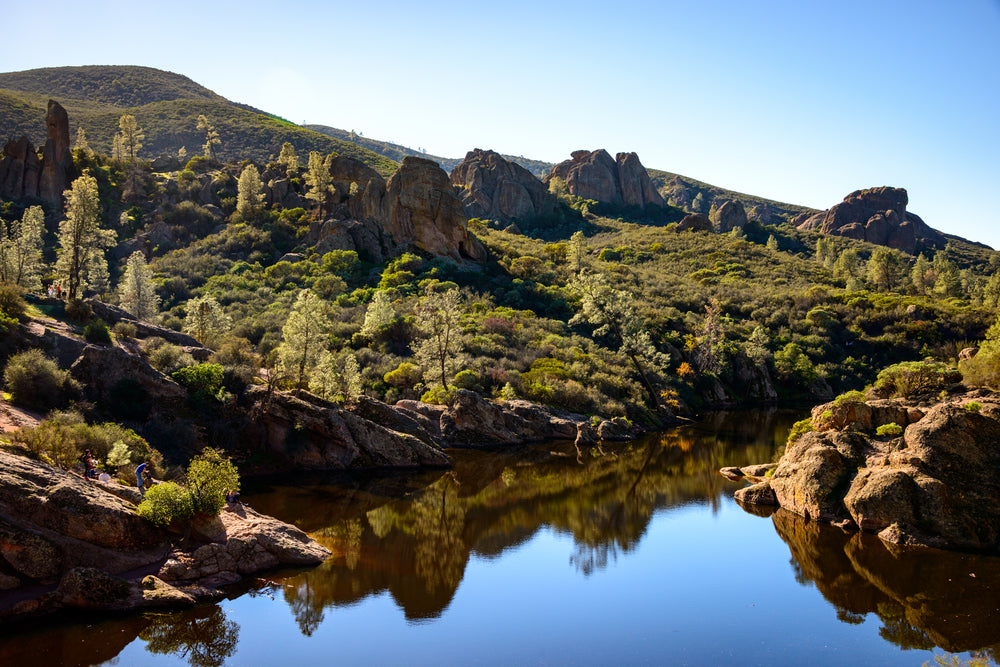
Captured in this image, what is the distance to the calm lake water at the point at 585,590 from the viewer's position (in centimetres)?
1384

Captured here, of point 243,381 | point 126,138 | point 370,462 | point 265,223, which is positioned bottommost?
point 370,462

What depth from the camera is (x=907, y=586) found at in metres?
17.3

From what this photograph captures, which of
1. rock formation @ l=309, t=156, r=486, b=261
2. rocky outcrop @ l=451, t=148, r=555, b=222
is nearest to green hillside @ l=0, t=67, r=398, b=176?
rocky outcrop @ l=451, t=148, r=555, b=222

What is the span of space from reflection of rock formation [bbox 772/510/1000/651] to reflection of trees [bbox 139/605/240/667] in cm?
1578

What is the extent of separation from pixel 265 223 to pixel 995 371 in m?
72.4

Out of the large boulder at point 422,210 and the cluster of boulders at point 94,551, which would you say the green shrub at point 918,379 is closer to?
the cluster of boulders at point 94,551

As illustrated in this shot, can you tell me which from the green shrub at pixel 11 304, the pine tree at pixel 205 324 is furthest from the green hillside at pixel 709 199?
the green shrub at pixel 11 304

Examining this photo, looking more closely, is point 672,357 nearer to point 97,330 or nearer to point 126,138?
point 97,330

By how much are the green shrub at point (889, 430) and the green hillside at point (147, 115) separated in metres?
99.0

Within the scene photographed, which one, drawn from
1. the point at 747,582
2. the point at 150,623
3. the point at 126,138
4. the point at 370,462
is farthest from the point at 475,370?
the point at 126,138

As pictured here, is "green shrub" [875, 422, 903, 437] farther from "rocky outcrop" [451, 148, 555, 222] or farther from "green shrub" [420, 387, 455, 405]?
"rocky outcrop" [451, 148, 555, 222]

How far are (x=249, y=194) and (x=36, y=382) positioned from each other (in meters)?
57.7

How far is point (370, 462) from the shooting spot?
103 ft

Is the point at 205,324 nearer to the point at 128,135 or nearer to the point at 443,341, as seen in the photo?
the point at 443,341
